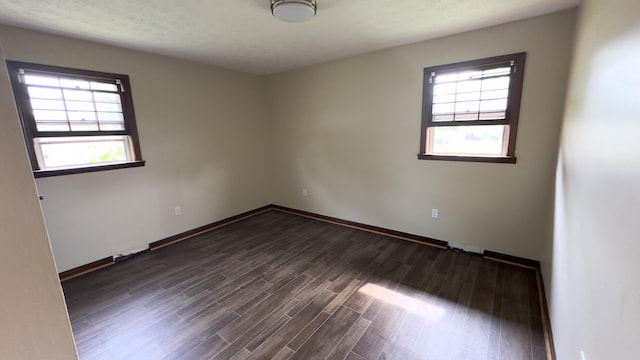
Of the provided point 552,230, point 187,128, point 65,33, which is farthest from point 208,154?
point 552,230

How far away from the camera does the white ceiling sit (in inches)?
79.1

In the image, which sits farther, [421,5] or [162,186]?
[162,186]

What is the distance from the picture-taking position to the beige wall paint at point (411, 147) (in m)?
2.44

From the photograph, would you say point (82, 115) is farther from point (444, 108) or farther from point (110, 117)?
point (444, 108)

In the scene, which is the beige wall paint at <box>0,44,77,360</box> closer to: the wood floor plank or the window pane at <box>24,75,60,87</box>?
the wood floor plank

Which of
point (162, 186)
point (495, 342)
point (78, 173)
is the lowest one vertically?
point (495, 342)

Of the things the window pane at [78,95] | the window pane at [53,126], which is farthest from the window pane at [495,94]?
the window pane at [53,126]

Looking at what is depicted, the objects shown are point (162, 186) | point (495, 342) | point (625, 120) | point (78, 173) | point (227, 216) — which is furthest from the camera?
point (227, 216)

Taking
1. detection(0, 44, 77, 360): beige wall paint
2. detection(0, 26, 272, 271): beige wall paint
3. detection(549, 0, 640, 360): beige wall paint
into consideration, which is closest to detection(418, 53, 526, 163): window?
detection(549, 0, 640, 360): beige wall paint

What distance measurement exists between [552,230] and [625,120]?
66.0 inches

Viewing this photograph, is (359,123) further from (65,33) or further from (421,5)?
(65,33)

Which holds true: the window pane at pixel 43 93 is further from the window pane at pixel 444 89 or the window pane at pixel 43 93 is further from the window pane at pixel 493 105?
the window pane at pixel 493 105

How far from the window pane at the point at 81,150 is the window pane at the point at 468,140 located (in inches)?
148

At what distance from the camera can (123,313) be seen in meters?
2.17
